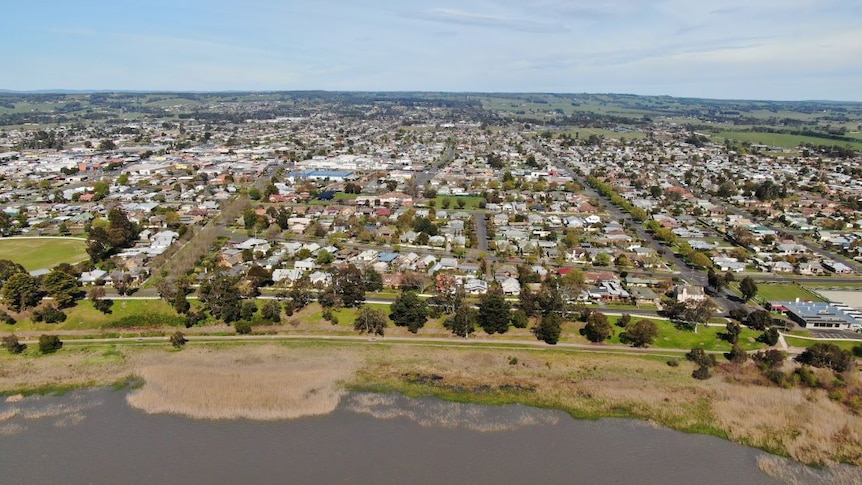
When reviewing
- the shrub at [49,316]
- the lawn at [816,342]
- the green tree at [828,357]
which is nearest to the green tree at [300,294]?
the shrub at [49,316]

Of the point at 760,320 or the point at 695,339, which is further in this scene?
the point at 760,320

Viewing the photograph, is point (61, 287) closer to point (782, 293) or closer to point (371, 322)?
point (371, 322)

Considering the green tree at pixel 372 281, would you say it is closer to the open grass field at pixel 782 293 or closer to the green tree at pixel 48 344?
the green tree at pixel 48 344

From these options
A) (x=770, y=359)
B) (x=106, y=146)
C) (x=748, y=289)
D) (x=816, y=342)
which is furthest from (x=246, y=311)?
(x=106, y=146)

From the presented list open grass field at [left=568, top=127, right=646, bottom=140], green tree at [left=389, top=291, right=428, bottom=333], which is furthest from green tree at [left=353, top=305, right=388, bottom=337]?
open grass field at [left=568, top=127, right=646, bottom=140]

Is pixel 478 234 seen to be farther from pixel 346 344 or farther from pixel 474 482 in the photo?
pixel 474 482

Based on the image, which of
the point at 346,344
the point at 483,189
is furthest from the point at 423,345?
the point at 483,189
